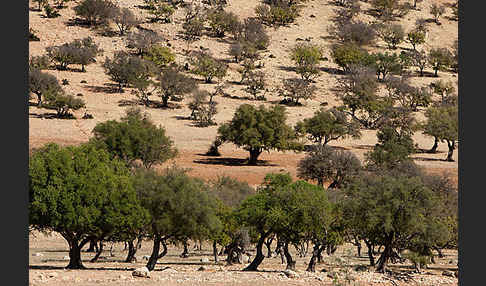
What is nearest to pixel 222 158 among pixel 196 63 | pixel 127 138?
pixel 127 138

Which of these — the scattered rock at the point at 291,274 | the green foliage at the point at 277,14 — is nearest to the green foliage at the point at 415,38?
the green foliage at the point at 277,14

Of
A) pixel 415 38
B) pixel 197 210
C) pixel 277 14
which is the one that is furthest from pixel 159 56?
pixel 197 210

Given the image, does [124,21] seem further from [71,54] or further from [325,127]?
[325,127]

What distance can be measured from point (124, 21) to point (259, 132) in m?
57.3

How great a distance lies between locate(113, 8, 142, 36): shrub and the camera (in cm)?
13062

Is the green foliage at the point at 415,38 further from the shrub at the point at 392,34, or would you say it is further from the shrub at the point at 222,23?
the shrub at the point at 222,23

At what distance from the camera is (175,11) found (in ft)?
473

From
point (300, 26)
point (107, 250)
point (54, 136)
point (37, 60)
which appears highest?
point (300, 26)

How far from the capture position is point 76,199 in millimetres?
37031

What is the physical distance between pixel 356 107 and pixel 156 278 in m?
69.2

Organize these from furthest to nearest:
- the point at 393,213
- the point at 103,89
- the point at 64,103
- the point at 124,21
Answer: the point at 124,21
the point at 103,89
the point at 64,103
the point at 393,213

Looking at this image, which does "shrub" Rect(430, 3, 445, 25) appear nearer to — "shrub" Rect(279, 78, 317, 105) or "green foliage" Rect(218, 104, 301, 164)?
"shrub" Rect(279, 78, 317, 105)

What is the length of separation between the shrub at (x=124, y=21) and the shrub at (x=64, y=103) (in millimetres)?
39790

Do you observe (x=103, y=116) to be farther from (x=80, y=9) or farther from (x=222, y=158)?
(x=80, y=9)
